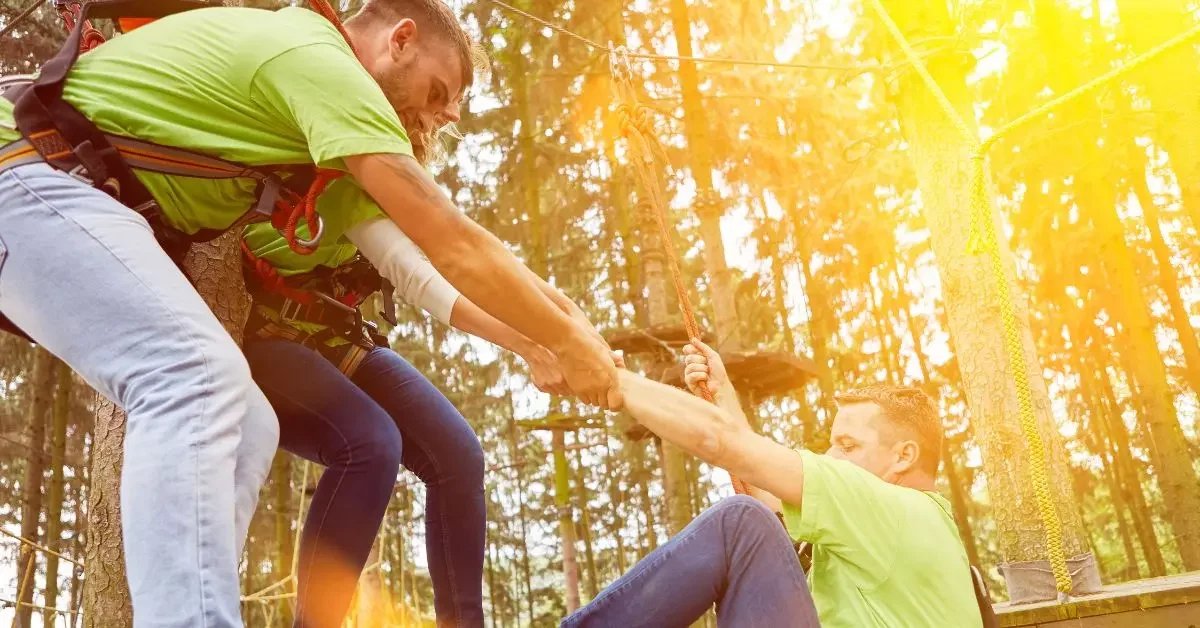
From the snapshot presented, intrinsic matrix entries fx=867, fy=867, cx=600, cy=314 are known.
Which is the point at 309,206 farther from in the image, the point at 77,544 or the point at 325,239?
the point at 77,544

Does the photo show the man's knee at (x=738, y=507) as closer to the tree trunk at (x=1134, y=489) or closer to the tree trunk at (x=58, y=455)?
the tree trunk at (x=58, y=455)

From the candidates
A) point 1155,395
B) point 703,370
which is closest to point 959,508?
point 1155,395

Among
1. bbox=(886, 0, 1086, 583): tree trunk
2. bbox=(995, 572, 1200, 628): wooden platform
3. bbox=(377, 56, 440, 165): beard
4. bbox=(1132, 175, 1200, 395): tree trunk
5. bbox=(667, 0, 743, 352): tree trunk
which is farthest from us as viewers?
bbox=(1132, 175, 1200, 395): tree trunk

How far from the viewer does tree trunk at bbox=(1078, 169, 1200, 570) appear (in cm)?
1004

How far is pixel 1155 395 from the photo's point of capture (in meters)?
10.4

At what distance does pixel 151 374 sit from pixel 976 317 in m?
4.26

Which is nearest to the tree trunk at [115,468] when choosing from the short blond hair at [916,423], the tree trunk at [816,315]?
the short blond hair at [916,423]

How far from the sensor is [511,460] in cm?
2011

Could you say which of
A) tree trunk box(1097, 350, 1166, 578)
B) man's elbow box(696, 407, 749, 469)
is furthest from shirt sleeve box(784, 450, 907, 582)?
tree trunk box(1097, 350, 1166, 578)

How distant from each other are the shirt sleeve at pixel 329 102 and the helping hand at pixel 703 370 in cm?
147

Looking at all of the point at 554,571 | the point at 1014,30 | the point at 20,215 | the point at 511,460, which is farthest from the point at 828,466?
the point at 554,571

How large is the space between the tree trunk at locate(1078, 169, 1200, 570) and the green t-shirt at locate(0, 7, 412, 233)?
10.9 meters

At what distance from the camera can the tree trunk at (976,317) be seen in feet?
14.4

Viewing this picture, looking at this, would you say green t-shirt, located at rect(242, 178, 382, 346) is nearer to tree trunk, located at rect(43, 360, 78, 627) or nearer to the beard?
the beard
